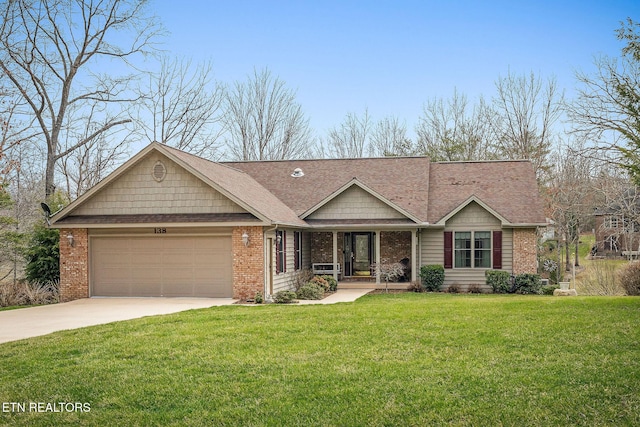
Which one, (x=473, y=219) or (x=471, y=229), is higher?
(x=473, y=219)

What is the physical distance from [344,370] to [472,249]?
15057 mm

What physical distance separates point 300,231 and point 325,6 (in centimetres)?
874

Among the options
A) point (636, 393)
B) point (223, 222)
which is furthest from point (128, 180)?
point (636, 393)

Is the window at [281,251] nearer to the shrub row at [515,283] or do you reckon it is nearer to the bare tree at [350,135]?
the shrub row at [515,283]

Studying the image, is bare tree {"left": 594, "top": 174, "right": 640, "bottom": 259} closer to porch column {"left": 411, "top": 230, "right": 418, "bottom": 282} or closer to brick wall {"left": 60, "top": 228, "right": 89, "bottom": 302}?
porch column {"left": 411, "top": 230, "right": 418, "bottom": 282}

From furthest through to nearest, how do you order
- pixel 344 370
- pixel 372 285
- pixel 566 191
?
pixel 566 191 < pixel 372 285 < pixel 344 370

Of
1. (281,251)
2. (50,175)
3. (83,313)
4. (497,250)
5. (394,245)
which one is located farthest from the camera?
(50,175)

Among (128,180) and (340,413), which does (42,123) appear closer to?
(128,180)

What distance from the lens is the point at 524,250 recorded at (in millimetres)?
22203

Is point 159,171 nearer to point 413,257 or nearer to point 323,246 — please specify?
point 323,246

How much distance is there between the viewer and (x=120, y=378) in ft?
27.9

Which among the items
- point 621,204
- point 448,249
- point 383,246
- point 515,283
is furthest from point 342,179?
point 621,204

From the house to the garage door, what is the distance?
0.10 ft

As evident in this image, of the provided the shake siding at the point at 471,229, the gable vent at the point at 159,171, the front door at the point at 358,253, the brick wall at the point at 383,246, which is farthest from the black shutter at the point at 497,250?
the gable vent at the point at 159,171
